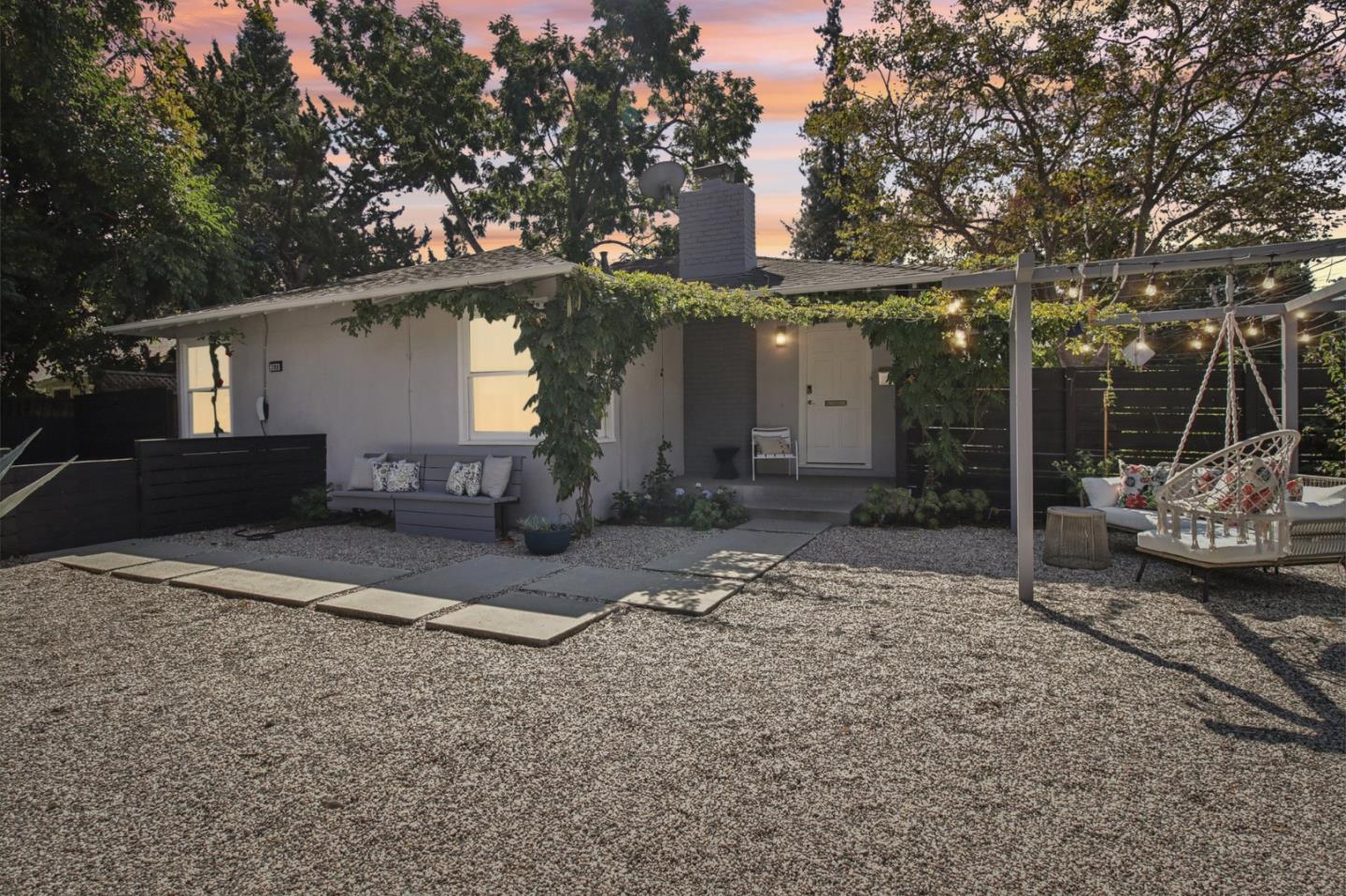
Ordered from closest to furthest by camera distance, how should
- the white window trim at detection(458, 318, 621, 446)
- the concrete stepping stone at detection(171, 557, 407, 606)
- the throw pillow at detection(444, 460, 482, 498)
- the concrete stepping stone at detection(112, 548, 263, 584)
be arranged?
the concrete stepping stone at detection(171, 557, 407, 606), the concrete stepping stone at detection(112, 548, 263, 584), the throw pillow at detection(444, 460, 482, 498), the white window trim at detection(458, 318, 621, 446)

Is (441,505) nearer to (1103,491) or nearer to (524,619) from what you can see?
(524,619)

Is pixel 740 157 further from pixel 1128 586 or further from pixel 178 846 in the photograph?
pixel 178 846

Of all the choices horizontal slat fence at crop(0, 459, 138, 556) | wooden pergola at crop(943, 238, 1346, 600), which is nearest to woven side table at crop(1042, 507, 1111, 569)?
wooden pergola at crop(943, 238, 1346, 600)

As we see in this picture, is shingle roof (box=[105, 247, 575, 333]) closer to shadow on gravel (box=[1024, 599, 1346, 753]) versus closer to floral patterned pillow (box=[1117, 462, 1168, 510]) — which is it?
shadow on gravel (box=[1024, 599, 1346, 753])

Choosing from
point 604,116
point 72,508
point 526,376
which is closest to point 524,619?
point 526,376

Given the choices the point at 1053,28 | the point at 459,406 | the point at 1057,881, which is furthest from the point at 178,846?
the point at 1053,28

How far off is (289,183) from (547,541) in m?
19.0

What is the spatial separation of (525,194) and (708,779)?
20106 mm

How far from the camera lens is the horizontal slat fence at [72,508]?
6.42 m

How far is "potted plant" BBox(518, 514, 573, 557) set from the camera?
629 centimetres

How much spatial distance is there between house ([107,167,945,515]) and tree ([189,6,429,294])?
8.69m

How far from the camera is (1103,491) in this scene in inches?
248

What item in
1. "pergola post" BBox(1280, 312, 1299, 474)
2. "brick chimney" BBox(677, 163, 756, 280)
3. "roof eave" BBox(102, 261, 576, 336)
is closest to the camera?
"pergola post" BBox(1280, 312, 1299, 474)

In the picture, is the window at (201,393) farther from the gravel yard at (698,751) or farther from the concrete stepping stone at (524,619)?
the concrete stepping stone at (524,619)
